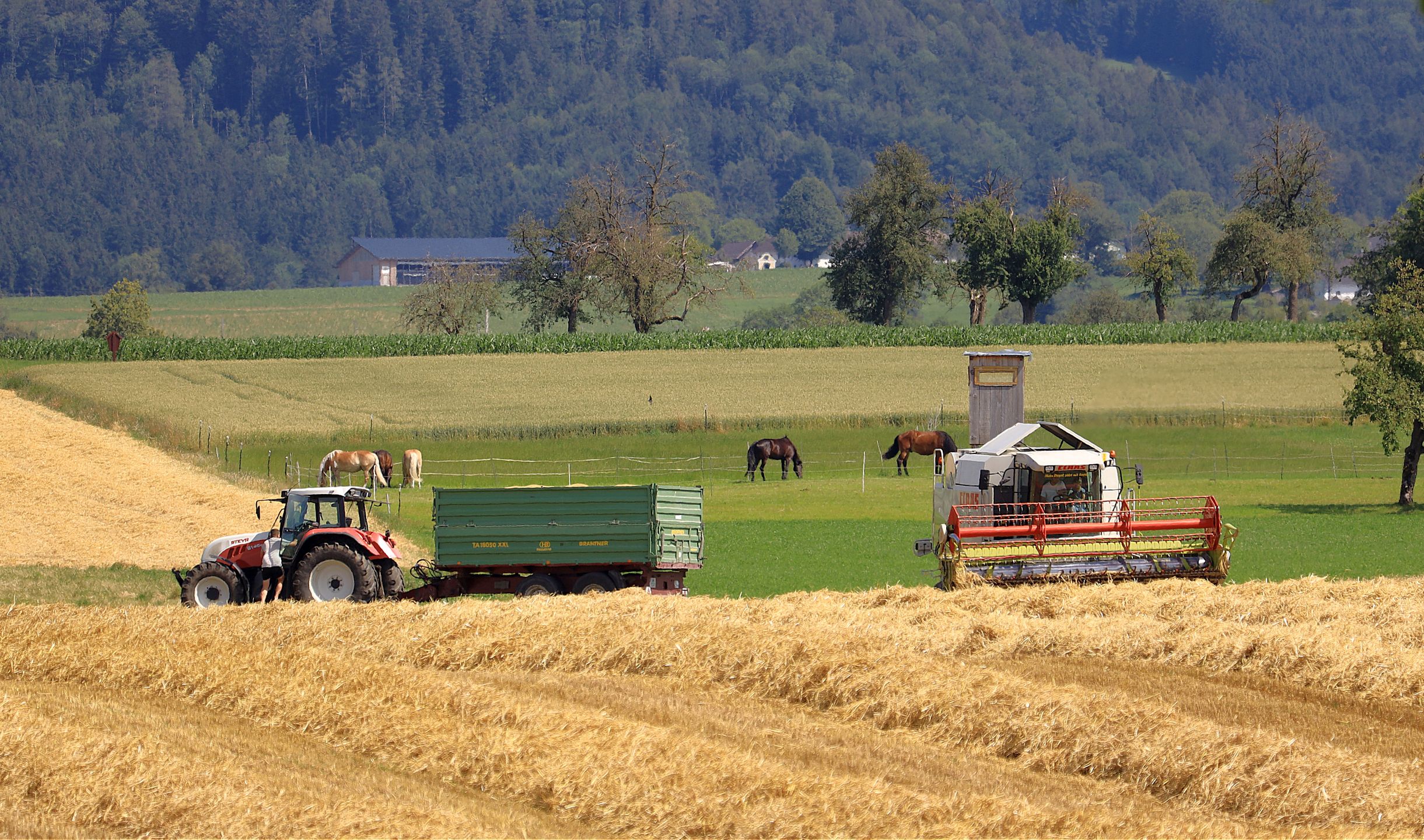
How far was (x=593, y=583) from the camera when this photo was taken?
2291cm

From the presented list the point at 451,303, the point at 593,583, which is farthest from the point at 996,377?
the point at 451,303

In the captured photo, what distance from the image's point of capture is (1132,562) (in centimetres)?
2283

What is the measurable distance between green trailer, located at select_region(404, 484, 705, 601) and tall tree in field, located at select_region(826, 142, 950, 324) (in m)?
84.5

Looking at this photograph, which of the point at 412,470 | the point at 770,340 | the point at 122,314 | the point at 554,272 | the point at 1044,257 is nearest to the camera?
the point at 412,470

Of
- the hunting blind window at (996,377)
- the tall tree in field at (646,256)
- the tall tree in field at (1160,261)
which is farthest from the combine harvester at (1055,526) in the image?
the tall tree in field at (1160,261)

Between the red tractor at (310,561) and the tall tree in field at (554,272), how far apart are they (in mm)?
80558

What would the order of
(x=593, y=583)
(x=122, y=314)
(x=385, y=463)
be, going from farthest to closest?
1. (x=122, y=314)
2. (x=385, y=463)
3. (x=593, y=583)

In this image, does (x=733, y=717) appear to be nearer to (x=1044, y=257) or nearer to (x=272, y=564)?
(x=272, y=564)

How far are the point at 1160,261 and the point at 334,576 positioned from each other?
88.5 m

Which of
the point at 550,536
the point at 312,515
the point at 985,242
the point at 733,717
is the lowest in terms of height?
the point at 733,717

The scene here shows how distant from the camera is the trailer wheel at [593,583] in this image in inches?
900

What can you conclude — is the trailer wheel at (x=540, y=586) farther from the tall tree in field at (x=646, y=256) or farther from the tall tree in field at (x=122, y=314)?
the tall tree in field at (x=122, y=314)

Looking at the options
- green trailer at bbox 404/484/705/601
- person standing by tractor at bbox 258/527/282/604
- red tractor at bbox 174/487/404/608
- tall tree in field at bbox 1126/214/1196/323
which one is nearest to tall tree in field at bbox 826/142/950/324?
tall tree in field at bbox 1126/214/1196/323

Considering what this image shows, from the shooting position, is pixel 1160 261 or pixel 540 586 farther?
pixel 1160 261
